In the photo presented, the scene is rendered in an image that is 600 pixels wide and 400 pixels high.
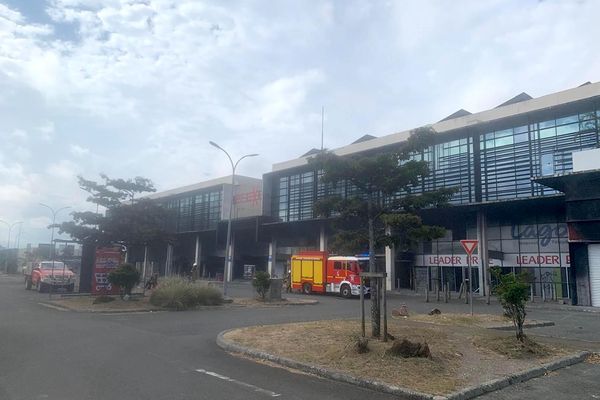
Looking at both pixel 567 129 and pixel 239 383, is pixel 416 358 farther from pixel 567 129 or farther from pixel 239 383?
pixel 567 129

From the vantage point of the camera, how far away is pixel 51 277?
1140 inches

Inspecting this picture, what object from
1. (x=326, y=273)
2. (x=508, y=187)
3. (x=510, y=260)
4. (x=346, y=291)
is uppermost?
(x=508, y=187)

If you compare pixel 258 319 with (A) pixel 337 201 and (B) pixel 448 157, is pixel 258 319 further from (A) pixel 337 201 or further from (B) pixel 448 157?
(B) pixel 448 157

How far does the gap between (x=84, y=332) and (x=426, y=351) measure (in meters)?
9.22

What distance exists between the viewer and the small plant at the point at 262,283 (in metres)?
24.7

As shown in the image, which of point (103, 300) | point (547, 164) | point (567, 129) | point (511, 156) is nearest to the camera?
point (103, 300)

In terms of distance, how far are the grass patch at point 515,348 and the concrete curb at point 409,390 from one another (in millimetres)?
524

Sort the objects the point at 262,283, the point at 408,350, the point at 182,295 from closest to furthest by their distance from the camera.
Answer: the point at 408,350 → the point at 182,295 → the point at 262,283

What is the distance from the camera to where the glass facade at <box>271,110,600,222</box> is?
28.4 m

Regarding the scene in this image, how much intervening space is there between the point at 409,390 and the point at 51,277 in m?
Answer: 27.8

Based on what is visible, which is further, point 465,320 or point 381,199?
point 465,320

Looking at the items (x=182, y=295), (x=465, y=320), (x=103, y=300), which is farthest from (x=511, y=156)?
(x=103, y=300)

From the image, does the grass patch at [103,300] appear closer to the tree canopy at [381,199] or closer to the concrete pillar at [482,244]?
the tree canopy at [381,199]

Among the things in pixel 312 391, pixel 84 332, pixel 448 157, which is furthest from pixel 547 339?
pixel 448 157
